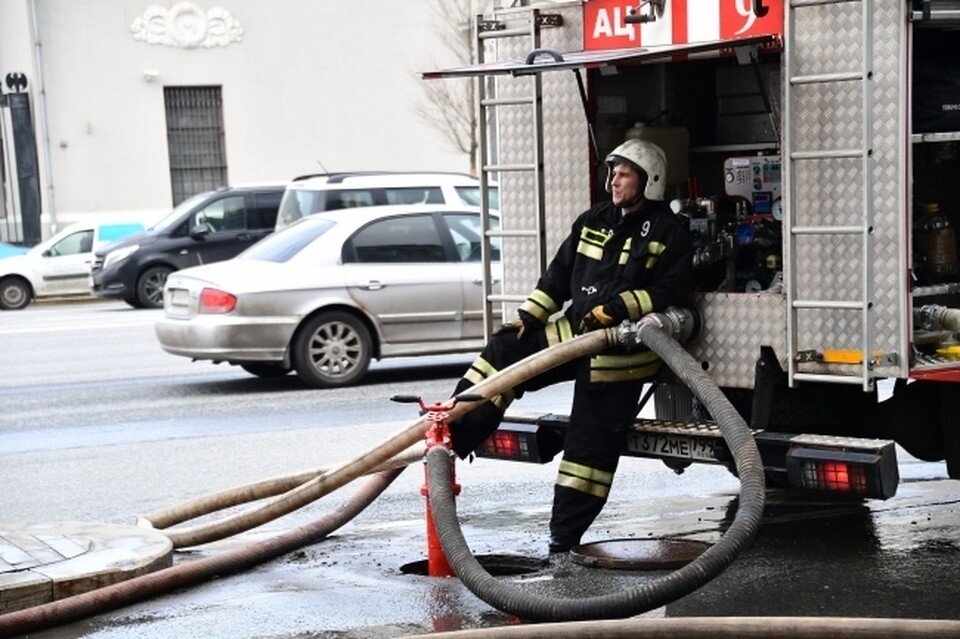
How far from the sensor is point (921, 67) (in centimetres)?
712

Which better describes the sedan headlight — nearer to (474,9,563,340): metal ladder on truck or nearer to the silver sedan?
the silver sedan

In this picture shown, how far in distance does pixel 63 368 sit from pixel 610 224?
10722 mm

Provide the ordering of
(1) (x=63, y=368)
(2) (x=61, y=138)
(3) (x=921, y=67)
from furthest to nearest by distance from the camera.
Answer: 1. (2) (x=61, y=138)
2. (1) (x=63, y=368)
3. (3) (x=921, y=67)

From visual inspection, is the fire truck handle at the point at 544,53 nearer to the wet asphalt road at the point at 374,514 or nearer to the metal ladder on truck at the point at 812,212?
the metal ladder on truck at the point at 812,212

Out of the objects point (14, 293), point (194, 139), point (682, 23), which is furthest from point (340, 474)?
point (194, 139)

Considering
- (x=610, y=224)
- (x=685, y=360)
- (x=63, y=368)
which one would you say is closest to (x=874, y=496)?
(x=685, y=360)

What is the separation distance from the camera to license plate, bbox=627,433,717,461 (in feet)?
22.9

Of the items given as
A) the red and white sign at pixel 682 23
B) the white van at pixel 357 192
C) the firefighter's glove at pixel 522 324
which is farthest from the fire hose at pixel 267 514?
the white van at pixel 357 192

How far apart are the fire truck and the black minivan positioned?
54.3 ft

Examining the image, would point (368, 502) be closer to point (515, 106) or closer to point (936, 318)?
point (515, 106)

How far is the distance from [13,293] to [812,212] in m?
23.2

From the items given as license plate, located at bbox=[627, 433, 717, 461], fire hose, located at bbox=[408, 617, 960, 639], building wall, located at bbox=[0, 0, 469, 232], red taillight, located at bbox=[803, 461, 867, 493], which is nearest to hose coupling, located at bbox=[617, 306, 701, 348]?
license plate, located at bbox=[627, 433, 717, 461]

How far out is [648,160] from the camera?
7.34 metres

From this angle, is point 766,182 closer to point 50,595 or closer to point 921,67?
point 921,67
